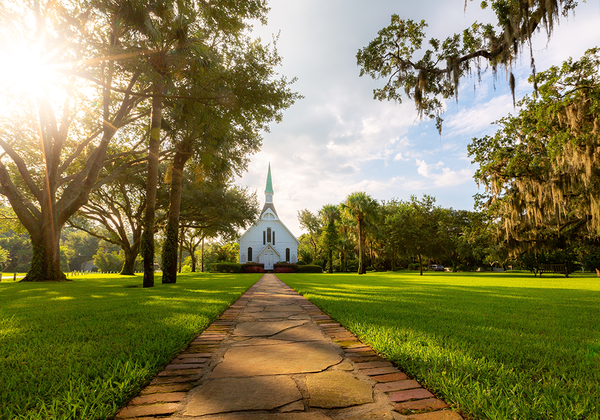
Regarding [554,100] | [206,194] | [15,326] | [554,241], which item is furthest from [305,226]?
[15,326]

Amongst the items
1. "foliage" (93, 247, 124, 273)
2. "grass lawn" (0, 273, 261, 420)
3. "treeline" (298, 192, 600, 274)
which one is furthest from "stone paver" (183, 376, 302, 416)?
"foliage" (93, 247, 124, 273)

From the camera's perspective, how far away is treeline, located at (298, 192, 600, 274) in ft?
70.7

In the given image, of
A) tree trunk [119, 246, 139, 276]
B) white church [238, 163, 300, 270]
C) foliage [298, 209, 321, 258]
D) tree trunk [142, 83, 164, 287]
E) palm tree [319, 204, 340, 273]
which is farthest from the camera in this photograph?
foliage [298, 209, 321, 258]

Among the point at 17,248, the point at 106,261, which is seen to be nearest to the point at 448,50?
the point at 106,261

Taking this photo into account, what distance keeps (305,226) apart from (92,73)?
4548 centimetres

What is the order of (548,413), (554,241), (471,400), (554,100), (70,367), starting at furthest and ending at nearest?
(554,241) < (554,100) < (70,367) < (471,400) < (548,413)

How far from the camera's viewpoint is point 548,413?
1504mm

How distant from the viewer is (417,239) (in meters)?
27.9

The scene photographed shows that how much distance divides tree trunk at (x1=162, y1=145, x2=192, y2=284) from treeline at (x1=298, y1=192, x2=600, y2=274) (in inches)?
705

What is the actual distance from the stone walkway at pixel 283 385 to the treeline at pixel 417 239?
18.6 meters

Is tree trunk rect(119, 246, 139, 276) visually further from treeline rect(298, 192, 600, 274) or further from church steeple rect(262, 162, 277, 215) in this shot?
church steeple rect(262, 162, 277, 215)

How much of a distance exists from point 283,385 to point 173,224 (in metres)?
11.2

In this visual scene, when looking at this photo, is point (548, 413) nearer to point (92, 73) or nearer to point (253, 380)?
point (253, 380)

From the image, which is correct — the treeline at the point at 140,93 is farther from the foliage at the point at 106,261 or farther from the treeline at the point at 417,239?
the foliage at the point at 106,261
